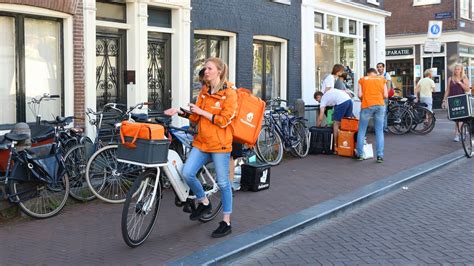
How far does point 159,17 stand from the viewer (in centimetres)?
1092

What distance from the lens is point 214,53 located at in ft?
41.0

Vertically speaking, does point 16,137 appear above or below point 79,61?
below

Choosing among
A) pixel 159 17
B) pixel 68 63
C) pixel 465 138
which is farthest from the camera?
pixel 465 138

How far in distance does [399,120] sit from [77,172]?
10.5 metres

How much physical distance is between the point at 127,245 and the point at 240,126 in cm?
161

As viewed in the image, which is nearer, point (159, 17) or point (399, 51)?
point (159, 17)

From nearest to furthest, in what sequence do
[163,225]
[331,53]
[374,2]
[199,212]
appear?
[199,212]
[163,225]
[331,53]
[374,2]

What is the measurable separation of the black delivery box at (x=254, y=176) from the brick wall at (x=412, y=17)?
23618 mm

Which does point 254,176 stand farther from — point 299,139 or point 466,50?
point 466,50

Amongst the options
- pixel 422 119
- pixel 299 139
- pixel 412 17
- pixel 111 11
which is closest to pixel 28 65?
pixel 111 11

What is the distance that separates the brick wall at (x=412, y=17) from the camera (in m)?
28.8

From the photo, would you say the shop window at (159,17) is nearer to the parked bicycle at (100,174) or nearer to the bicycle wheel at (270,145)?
the bicycle wheel at (270,145)

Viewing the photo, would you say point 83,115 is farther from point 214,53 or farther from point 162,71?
point 214,53

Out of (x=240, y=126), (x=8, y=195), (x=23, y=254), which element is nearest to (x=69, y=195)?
(x=8, y=195)
